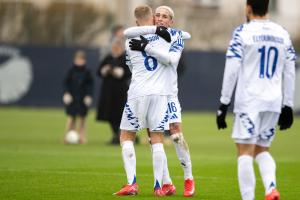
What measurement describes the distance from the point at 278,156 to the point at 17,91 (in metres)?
17.7

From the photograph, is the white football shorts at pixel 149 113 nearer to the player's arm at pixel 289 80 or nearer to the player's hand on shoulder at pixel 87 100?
the player's arm at pixel 289 80

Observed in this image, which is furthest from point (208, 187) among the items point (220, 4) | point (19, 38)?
point (220, 4)

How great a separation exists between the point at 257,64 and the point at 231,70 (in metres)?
0.34

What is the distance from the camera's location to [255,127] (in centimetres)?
993

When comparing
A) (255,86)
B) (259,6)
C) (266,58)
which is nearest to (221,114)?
(255,86)

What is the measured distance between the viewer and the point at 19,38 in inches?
1473

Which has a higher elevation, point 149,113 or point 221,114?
point 221,114

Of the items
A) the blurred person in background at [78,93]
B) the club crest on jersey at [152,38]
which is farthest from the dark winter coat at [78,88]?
the club crest on jersey at [152,38]

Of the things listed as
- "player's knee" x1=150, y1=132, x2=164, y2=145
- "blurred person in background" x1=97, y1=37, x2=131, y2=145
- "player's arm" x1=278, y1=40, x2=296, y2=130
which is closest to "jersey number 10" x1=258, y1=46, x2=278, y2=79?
"player's arm" x1=278, y1=40, x2=296, y2=130

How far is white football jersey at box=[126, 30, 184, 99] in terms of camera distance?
39.0 feet

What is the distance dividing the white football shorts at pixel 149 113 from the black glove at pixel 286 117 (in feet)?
6.33

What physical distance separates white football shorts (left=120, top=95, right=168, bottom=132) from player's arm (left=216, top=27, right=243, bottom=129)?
2001 millimetres

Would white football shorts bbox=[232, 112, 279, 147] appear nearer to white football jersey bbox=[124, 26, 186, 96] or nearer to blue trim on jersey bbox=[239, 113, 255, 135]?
blue trim on jersey bbox=[239, 113, 255, 135]

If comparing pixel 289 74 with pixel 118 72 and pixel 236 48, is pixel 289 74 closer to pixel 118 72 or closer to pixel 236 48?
pixel 236 48
